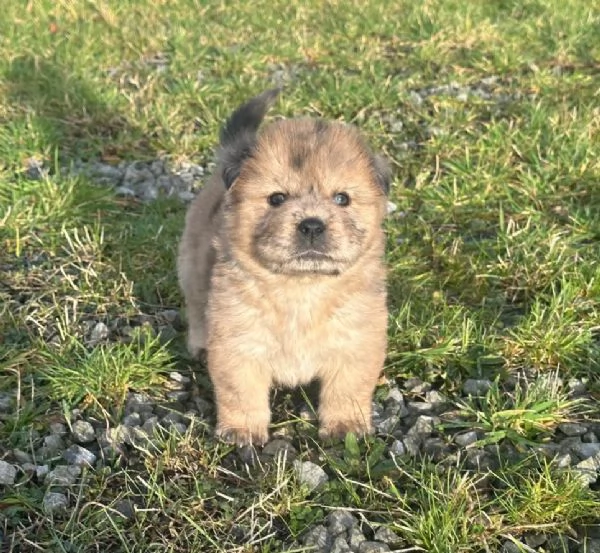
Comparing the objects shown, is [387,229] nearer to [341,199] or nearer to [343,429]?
[341,199]

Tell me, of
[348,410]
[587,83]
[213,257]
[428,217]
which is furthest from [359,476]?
[587,83]

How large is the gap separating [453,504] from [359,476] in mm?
441

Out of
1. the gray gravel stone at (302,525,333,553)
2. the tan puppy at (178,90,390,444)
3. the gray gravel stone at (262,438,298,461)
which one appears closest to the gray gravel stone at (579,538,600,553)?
the gray gravel stone at (302,525,333,553)

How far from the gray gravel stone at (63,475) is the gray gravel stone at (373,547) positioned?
1123 millimetres

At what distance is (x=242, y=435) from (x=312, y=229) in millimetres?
941

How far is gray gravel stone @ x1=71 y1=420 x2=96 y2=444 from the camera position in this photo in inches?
119

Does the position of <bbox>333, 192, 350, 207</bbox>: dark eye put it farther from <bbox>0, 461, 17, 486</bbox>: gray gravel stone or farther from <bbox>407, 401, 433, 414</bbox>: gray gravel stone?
<bbox>0, 461, 17, 486</bbox>: gray gravel stone

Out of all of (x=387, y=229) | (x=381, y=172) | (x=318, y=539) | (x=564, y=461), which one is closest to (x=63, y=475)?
(x=318, y=539)

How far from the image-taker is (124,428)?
3.05 m

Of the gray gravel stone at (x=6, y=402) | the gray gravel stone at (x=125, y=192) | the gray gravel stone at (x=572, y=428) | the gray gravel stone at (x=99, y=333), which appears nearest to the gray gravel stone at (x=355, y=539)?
the gray gravel stone at (x=572, y=428)

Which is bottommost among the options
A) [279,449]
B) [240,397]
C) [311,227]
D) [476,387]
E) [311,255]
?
[279,449]

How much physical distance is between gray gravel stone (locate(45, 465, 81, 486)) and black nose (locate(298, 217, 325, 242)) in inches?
50.4

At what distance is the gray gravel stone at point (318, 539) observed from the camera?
2529 millimetres

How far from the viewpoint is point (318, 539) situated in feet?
8.37
